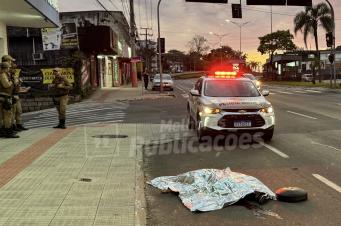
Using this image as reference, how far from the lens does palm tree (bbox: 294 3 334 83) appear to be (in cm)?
6184

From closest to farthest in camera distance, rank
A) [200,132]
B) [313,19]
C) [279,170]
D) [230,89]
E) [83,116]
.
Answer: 1. [279,170]
2. [200,132]
3. [230,89]
4. [83,116]
5. [313,19]

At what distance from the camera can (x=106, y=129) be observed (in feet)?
52.0

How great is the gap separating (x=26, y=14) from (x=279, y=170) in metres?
11.8

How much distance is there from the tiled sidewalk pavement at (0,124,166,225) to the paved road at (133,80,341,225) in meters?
0.37

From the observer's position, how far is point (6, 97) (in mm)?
13328

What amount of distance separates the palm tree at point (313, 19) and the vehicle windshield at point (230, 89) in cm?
5089

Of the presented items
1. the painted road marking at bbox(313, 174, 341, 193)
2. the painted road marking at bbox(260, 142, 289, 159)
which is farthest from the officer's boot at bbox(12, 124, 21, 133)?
the painted road marking at bbox(313, 174, 341, 193)

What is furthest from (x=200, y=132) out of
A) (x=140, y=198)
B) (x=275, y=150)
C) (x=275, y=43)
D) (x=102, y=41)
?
(x=275, y=43)

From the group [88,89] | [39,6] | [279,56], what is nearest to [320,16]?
[279,56]

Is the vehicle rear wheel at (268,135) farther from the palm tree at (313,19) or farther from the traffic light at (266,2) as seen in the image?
the palm tree at (313,19)

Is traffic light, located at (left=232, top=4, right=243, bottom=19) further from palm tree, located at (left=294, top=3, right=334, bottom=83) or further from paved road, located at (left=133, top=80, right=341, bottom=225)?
palm tree, located at (left=294, top=3, right=334, bottom=83)

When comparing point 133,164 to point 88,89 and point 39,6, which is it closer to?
point 39,6

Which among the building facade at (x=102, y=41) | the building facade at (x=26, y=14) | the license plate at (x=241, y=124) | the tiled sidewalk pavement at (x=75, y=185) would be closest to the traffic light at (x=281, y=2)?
the building facade at (x=26, y=14)

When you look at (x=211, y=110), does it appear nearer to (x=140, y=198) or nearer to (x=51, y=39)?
(x=140, y=198)
